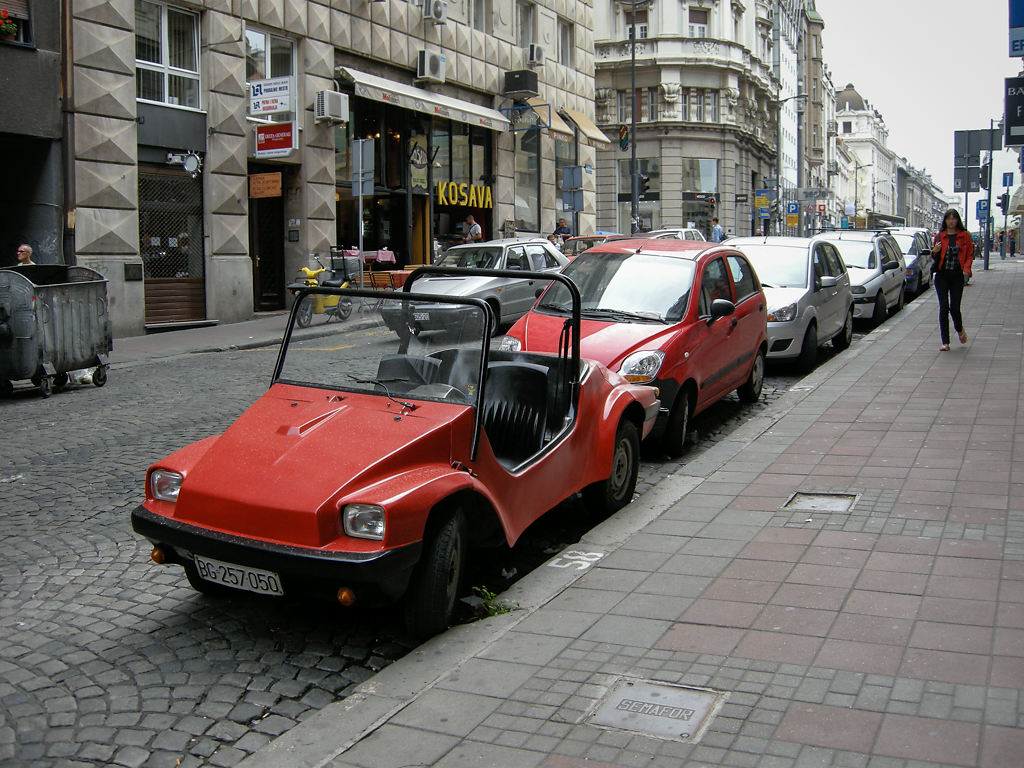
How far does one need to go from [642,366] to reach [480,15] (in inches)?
988

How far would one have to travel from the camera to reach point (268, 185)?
21172 millimetres

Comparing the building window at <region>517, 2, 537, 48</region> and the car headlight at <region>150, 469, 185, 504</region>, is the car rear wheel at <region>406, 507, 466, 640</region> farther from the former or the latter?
the building window at <region>517, 2, 537, 48</region>

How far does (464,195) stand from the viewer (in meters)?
30.2

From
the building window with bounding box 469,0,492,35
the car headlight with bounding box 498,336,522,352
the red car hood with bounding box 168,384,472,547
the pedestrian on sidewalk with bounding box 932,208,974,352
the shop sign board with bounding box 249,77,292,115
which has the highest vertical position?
the building window with bounding box 469,0,492,35

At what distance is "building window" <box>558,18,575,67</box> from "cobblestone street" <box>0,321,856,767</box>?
A: 30860mm

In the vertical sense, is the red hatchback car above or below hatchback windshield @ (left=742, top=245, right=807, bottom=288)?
below

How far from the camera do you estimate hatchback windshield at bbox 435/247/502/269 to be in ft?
59.3

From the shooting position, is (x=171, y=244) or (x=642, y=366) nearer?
(x=642, y=366)

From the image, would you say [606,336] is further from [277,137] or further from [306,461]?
[277,137]

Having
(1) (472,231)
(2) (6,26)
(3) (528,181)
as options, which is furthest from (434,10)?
(2) (6,26)

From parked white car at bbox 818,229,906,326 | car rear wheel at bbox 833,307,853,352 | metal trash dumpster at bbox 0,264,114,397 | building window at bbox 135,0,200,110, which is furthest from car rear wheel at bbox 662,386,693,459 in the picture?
building window at bbox 135,0,200,110

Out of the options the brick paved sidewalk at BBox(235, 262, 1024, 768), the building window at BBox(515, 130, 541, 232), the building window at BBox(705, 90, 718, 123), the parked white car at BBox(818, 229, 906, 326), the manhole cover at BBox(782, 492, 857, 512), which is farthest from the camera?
the building window at BBox(705, 90, 718, 123)

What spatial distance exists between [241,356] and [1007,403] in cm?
1072

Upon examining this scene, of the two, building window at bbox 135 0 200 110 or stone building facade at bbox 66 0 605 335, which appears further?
building window at bbox 135 0 200 110
